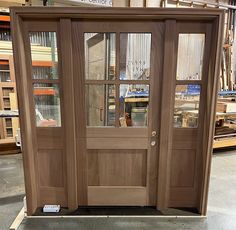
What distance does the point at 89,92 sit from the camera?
210 cm

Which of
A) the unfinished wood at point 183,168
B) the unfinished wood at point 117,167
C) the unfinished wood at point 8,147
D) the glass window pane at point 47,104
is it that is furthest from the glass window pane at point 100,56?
the unfinished wood at point 8,147

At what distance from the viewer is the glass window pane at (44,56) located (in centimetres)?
202

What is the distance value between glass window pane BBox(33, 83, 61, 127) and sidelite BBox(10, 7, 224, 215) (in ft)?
0.03

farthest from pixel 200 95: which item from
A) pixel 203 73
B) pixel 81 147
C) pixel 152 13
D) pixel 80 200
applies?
pixel 80 200

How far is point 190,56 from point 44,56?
152cm

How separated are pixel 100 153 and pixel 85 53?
108 centimetres

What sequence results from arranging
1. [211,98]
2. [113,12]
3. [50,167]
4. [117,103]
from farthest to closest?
[50,167] → [117,103] → [211,98] → [113,12]

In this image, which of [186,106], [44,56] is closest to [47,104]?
[44,56]

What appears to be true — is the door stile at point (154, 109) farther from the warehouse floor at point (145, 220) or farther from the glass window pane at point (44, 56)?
the glass window pane at point (44, 56)

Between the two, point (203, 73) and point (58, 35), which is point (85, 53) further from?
point (203, 73)

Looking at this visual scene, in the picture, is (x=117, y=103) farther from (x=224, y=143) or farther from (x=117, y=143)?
(x=224, y=143)

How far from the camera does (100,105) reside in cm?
215

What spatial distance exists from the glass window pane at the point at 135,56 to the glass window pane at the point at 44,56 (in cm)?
69

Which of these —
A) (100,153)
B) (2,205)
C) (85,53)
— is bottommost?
(2,205)
